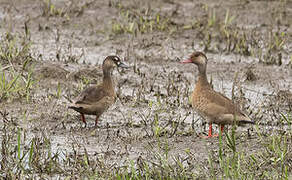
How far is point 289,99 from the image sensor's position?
8156mm

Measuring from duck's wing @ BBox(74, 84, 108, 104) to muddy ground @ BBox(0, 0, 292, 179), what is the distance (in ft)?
1.00

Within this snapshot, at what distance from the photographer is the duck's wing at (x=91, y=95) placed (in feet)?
23.0

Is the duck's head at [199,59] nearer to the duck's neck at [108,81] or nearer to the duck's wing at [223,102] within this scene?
the duck's wing at [223,102]

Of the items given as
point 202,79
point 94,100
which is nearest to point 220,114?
point 202,79

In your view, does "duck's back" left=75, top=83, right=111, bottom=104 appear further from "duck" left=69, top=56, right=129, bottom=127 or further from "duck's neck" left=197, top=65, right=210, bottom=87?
"duck's neck" left=197, top=65, right=210, bottom=87

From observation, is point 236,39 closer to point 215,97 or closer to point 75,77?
point 75,77

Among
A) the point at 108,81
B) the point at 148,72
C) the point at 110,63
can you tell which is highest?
the point at 110,63

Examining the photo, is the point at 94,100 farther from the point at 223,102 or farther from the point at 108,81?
the point at 223,102

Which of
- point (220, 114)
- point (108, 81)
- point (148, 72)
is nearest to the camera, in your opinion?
point (220, 114)

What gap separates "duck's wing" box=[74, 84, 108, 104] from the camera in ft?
23.0

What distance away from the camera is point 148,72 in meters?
9.53

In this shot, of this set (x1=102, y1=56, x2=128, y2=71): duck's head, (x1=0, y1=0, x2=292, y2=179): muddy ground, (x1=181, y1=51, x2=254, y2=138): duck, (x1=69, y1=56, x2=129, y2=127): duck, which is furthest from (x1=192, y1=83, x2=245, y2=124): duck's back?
(x1=102, y1=56, x2=128, y2=71): duck's head

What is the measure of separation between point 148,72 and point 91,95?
2.50 metres

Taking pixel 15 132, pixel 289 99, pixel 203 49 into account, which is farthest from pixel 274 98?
pixel 15 132
